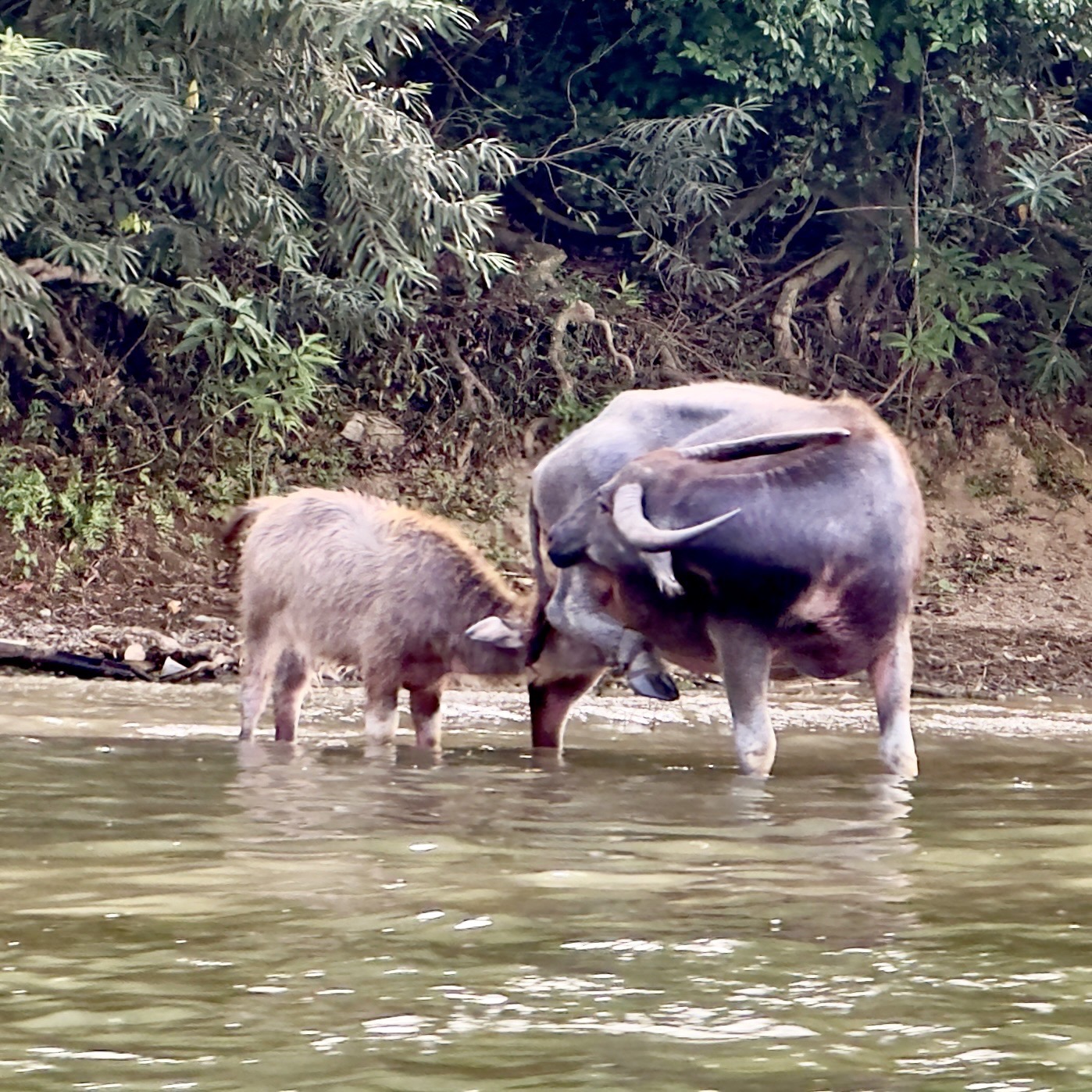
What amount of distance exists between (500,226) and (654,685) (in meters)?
8.79

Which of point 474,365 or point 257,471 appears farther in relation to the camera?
point 474,365

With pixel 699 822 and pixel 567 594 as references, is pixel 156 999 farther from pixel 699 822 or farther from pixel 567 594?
pixel 567 594

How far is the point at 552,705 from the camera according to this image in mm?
9523

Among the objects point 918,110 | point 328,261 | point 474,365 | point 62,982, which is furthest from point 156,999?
point 918,110

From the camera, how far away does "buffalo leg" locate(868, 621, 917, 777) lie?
8391 millimetres

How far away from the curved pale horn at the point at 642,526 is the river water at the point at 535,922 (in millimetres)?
1000

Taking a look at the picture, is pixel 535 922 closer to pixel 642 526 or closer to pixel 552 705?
pixel 642 526

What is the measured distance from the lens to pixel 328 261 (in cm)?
1470

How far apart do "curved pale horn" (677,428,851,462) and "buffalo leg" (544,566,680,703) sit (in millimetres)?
892

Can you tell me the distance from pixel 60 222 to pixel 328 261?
83.1 inches

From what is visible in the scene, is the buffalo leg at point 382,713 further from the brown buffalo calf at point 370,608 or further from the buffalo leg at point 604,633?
the buffalo leg at point 604,633

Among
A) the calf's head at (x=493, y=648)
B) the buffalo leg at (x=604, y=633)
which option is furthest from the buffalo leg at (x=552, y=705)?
the buffalo leg at (x=604, y=633)

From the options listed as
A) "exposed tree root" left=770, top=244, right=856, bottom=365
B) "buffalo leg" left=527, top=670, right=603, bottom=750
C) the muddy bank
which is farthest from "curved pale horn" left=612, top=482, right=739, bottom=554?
"exposed tree root" left=770, top=244, right=856, bottom=365

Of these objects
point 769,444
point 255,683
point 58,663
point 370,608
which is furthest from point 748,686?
point 58,663
